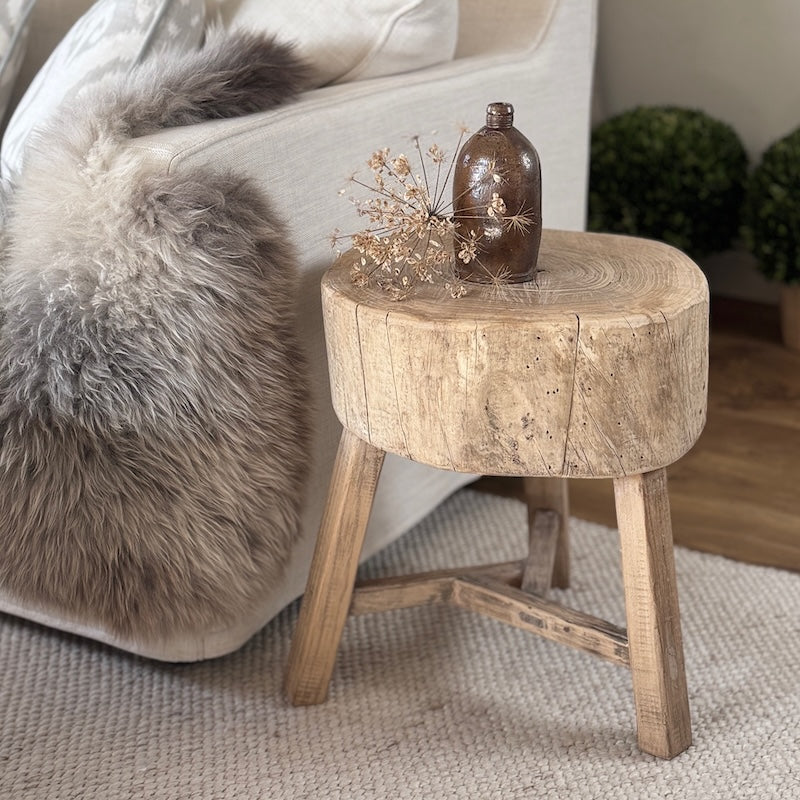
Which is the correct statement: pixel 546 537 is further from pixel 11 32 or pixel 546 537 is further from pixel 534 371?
pixel 11 32

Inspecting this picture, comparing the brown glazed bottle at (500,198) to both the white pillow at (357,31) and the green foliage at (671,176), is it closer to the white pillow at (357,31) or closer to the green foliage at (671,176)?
the white pillow at (357,31)

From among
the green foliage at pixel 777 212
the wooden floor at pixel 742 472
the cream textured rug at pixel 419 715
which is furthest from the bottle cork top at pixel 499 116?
the green foliage at pixel 777 212

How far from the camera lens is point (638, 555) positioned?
1006mm

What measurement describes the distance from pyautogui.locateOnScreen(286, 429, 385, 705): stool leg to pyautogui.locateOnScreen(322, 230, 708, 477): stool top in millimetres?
79

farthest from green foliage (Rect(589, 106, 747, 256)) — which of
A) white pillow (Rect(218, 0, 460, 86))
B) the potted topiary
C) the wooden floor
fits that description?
white pillow (Rect(218, 0, 460, 86))

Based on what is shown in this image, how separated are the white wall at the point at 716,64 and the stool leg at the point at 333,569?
1574 mm

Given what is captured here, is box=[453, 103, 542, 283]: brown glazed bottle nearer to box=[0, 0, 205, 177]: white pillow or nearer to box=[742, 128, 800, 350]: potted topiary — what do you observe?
box=[0, 0, 205, 177]: white pillow

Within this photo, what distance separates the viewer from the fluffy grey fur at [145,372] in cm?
102

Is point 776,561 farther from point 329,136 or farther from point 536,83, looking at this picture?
point 329,136

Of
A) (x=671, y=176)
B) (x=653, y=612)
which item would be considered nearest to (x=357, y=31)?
(x=653, y=612)

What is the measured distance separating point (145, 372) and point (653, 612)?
0.55 metres

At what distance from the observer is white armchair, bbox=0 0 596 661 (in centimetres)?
111

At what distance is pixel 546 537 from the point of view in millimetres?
1306

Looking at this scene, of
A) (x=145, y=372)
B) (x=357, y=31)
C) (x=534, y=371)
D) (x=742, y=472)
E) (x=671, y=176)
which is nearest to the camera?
(x=534, y=371)
